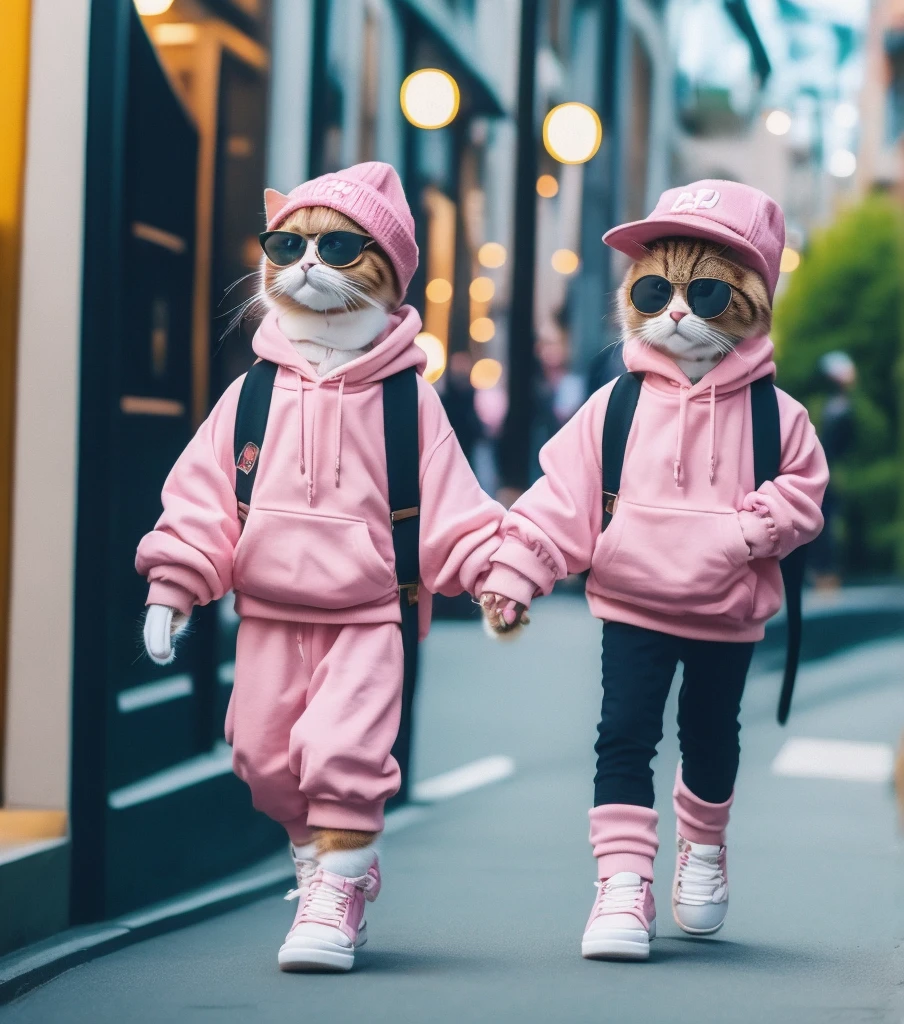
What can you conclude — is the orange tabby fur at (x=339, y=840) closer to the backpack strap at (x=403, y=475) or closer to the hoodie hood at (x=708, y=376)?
the backpack strap at (x=403, y=475)

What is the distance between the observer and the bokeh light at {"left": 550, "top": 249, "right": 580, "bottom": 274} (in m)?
27.0

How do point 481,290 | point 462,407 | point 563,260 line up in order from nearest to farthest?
point 462,407 → point 481,290 → point 563,260

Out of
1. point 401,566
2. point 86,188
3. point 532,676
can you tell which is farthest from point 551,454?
point 532,676

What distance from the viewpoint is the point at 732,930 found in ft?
15.2

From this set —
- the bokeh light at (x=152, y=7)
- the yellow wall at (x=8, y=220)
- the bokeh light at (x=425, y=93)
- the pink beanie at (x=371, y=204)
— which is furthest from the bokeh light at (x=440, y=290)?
the pink beanie at (x=371, y=204)

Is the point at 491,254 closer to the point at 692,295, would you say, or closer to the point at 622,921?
the point at 692,295

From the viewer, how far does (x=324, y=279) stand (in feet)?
12.7

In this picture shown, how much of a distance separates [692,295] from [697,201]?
0.76ft

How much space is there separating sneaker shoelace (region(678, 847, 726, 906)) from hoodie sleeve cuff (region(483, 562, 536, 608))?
33.7 inches

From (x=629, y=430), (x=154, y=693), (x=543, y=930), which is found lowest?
(x=543, y=930)

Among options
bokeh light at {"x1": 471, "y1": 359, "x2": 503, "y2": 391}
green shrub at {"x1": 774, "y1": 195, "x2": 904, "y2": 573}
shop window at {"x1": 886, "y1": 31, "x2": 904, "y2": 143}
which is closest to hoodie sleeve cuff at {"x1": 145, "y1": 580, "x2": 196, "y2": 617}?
green shrub at {"x1": 774, "y1": 195, "x2": 904, "y2": 573}

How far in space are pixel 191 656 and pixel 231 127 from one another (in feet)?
5.76

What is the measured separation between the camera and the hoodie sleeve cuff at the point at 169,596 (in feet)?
12.7

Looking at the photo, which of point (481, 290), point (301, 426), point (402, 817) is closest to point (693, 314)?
point (301, 426)
